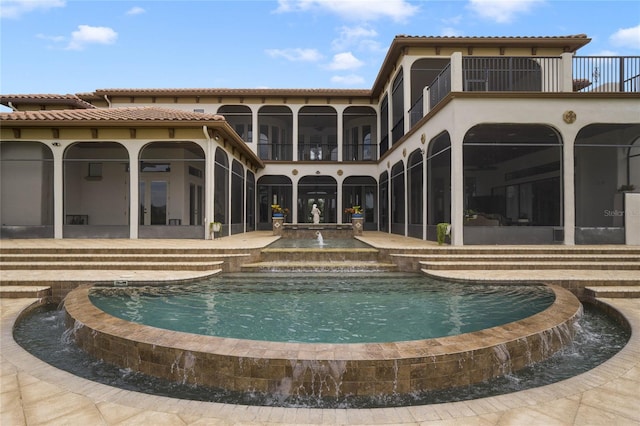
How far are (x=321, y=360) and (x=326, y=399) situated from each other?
324mm

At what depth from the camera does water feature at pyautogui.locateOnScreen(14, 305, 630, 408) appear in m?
3.09

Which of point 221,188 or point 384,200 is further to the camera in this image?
point 384,200

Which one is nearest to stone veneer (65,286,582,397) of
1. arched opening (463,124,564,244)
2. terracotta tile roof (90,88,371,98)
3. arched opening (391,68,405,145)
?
arched opening (463,124,564,244)

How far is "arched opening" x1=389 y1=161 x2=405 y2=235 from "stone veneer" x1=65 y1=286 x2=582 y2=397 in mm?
12926

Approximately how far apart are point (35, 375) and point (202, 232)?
1008 cm

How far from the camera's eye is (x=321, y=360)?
3.11 metres

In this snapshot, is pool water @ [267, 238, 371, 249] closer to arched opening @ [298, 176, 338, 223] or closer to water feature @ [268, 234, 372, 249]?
water feature @ [268, 234, 372, 249]

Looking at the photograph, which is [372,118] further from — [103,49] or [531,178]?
[103,49]

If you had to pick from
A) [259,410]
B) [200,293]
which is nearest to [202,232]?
[200,293]

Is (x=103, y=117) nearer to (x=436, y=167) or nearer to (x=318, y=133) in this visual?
(x=436, y=167)

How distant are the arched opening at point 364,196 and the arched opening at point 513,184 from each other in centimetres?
552

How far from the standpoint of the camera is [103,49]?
12539mm

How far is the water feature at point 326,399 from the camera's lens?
309 centimetres

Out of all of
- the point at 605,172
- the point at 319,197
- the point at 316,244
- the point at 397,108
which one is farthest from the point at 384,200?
the point at 605,172
